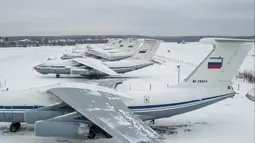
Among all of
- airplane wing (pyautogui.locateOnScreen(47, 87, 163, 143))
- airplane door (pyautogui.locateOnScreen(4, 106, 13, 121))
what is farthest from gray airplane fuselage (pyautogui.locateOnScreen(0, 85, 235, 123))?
airplane wing (pyautogui.locateOnScreen(47, 87, 163, 143))

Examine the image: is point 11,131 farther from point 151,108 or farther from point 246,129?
point 246,129

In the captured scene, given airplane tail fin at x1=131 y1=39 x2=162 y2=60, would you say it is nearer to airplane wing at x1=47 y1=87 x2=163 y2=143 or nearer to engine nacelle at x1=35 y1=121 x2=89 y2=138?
airplane wing at x1=47 y1=87 x2=163 y2=143

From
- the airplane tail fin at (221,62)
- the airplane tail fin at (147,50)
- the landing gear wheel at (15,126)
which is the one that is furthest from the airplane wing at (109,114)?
the airplane tail fin at (147,50)

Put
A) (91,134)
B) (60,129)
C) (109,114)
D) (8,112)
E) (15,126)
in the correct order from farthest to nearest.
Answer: (15,126)
(8,112)
(91,134)
(60,129)
(109,114)

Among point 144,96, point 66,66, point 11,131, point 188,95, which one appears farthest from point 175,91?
point 66,66

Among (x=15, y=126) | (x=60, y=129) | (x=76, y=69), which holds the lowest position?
(x=15, y=126)

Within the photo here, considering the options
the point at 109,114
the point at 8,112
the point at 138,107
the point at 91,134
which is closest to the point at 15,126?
the point at 8,112

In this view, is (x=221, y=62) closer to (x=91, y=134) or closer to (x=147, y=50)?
(x=91, y=134)
